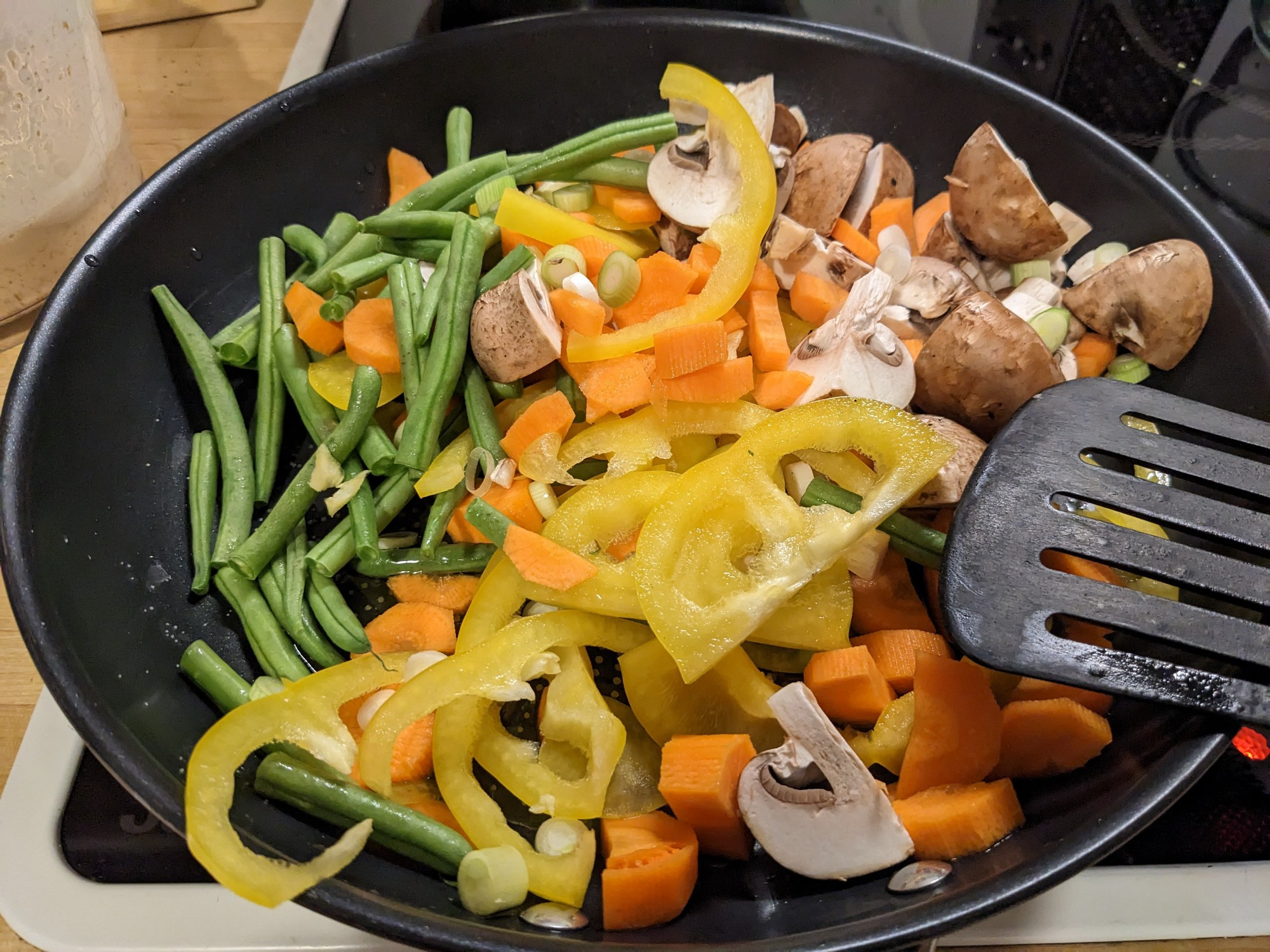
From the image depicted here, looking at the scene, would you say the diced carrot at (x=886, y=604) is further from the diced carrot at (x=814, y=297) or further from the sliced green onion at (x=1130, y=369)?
the sliced green onion at (x=1130, y=369)

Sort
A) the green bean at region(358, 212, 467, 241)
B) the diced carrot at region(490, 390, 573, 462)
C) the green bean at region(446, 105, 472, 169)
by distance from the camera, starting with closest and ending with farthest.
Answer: the diced carrot at region(490, 390, 573, 462) → the green bean at region(358, 212, 467, 241) → the green bean at region(446, 105, 472, 169)

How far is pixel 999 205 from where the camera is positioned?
5.31 feet

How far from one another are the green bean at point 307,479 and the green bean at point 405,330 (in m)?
0.05

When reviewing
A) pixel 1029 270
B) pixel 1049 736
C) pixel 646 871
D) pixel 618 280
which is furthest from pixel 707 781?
pixel 1029 270

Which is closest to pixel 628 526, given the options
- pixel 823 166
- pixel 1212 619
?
pixel 1212 619

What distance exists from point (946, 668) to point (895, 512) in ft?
0.92

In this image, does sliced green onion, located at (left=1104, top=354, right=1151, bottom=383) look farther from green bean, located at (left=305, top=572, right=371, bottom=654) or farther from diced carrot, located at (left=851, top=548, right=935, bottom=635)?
green bean, located at (left=305, top=572, right=371, bottom=654)

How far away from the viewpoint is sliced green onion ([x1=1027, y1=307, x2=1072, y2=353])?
1.59 m

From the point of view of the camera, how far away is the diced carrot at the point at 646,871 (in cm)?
108

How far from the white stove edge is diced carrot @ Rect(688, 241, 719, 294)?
1.11 metres

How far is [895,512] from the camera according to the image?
135 cm

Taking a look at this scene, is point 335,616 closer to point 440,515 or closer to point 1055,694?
point 440,515

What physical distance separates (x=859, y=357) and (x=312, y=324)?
987 millimetres

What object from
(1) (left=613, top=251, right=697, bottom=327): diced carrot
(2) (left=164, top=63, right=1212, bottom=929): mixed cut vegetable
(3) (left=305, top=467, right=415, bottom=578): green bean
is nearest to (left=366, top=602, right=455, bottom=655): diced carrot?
(2) (left=164, top=63, right=1212, bottom=929): mixed cut vegetable
